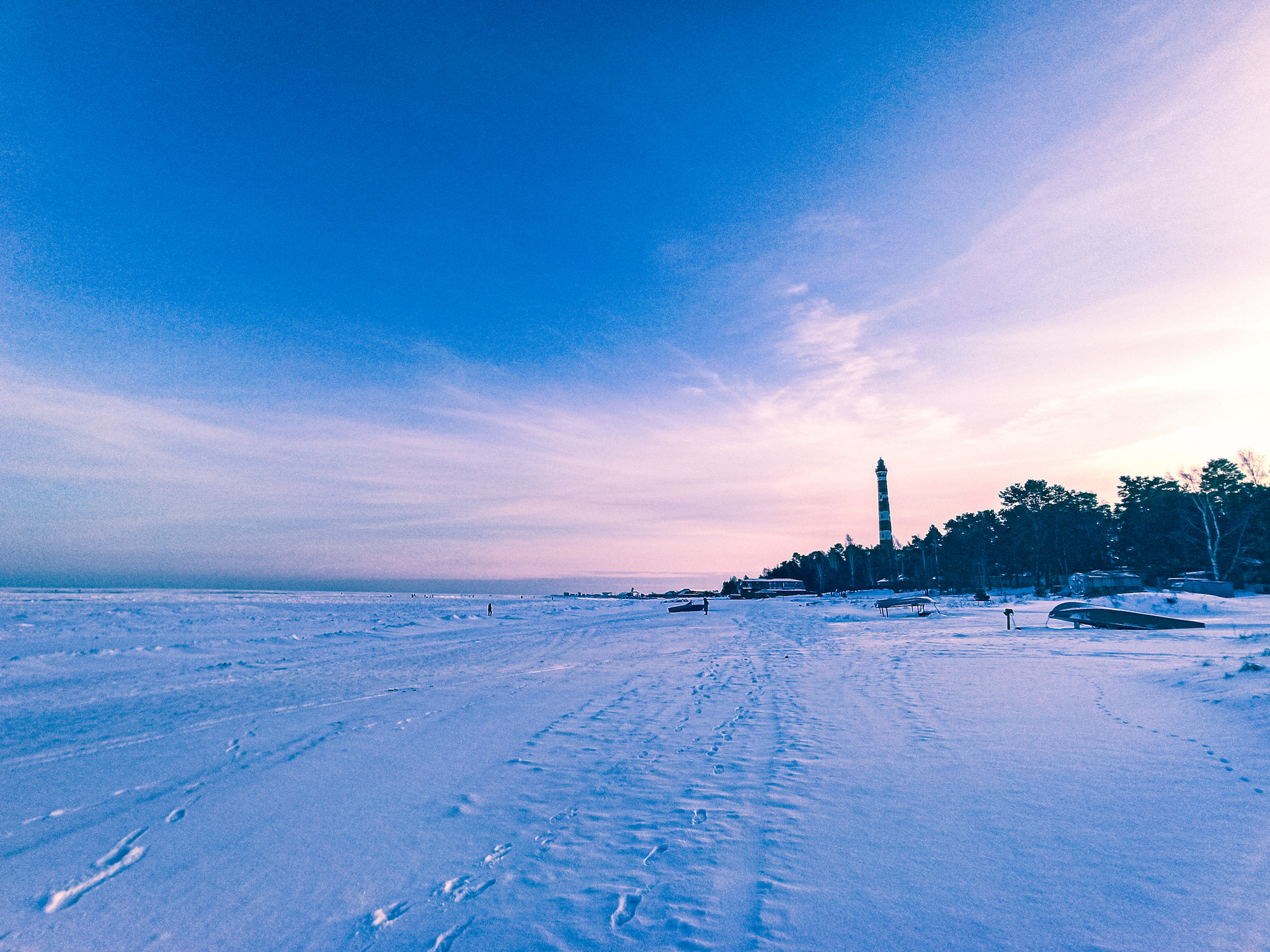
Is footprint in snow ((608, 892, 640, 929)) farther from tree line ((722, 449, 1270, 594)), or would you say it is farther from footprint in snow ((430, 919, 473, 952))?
tree line ((722, 449, 1270, 594))

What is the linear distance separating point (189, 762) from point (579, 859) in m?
6.17

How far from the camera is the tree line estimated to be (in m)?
45.5

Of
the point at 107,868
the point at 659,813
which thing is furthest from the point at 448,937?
the point at 107,868

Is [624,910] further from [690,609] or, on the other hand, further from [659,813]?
[690,609]

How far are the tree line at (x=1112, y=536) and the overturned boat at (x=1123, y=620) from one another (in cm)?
3344

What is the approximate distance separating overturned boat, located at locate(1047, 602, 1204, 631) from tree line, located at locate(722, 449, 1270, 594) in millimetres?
33441

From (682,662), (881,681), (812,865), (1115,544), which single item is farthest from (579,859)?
(1115,544)

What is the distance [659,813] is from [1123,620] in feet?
70.3

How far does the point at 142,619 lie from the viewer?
34625 mm

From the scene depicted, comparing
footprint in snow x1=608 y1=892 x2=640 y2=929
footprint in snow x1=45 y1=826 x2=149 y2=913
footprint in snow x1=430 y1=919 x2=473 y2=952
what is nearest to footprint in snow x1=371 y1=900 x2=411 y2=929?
footprint in snow x1=430 y1=919 x2=473 y2=952

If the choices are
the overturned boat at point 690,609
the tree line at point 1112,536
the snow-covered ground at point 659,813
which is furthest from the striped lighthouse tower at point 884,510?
the snow-covered ground at point 659,813

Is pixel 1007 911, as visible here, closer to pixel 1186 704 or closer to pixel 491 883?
pixel 491 883

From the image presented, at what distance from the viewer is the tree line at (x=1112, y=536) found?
45469mm

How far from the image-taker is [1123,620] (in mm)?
19547
